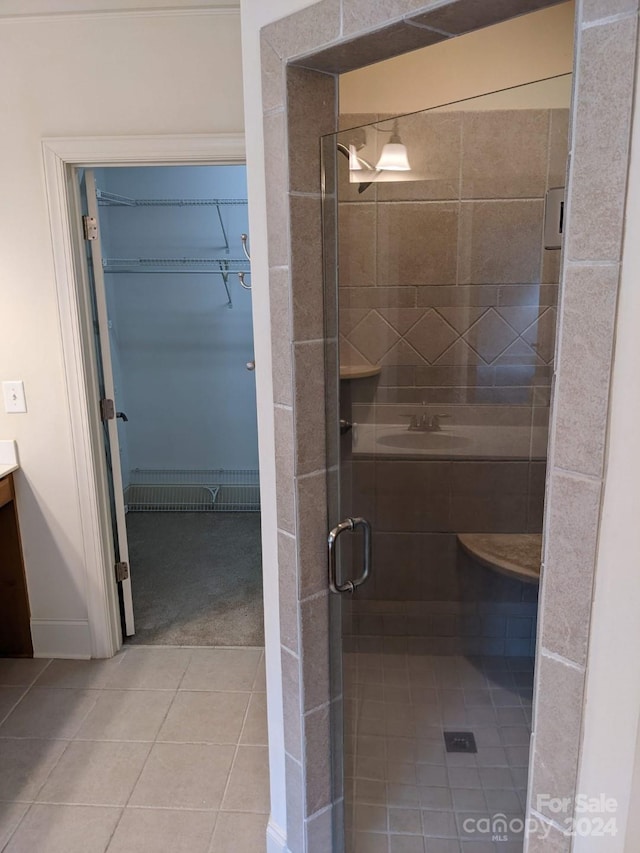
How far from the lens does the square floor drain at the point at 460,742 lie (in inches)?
58.5

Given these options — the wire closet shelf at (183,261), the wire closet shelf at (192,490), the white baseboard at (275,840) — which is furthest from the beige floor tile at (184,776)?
the wire closet shelf at (183,261)

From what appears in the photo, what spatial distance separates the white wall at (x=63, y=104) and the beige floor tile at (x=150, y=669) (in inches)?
40.6

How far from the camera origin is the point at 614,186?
0.84m

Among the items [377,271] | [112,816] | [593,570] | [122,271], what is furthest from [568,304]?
[122,271]

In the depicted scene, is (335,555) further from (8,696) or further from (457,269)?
(8,696)

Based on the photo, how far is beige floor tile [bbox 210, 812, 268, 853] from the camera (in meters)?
1.78

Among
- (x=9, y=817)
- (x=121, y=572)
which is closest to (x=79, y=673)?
(x=121, y=572)

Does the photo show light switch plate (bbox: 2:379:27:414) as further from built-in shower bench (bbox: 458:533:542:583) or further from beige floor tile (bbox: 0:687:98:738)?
built-in shower bench (bbox: 458:533:542:583)

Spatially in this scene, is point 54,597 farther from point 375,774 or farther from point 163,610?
point 375,774

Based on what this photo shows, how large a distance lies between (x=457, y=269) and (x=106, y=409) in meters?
1.83

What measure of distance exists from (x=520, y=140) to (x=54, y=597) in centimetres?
254

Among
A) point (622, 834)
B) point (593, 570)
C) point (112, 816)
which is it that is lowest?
point (112, 816)

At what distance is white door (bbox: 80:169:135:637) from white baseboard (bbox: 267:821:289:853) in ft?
A: 4.56

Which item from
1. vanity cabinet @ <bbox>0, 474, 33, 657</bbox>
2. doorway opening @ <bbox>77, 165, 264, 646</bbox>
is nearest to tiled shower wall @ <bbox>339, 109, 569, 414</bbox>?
vanity cabinet @ <bbox>0, 474, 33, 657</bbox>
